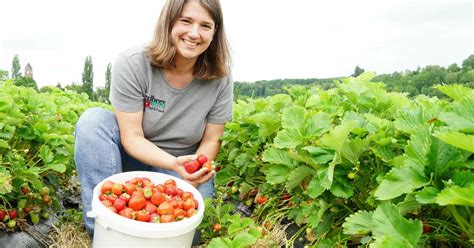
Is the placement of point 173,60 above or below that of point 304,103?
above

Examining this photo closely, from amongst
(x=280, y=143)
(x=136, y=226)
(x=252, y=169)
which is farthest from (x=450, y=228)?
(x=252, y=169)

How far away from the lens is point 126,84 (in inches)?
102

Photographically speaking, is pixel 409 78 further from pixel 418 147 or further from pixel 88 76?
pixel 88 76

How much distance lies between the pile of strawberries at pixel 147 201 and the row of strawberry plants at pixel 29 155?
46 centimetres

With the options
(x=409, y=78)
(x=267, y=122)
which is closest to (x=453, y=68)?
(x=409, y=78)

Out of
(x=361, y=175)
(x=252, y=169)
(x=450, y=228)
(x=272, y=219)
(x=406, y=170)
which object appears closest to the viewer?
(x=406, y=170)

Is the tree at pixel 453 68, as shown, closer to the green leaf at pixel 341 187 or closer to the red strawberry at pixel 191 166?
the red strawberry at pixel 191 166

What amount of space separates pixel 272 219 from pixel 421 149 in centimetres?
148

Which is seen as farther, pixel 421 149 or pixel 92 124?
pixel 92 124

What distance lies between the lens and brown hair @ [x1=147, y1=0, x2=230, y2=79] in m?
2.55

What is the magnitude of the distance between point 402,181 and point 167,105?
160 centimetres

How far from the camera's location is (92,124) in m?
2.55

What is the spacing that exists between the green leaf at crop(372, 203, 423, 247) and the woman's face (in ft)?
4.68

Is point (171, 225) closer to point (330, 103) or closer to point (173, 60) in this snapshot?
point (173, 60)
